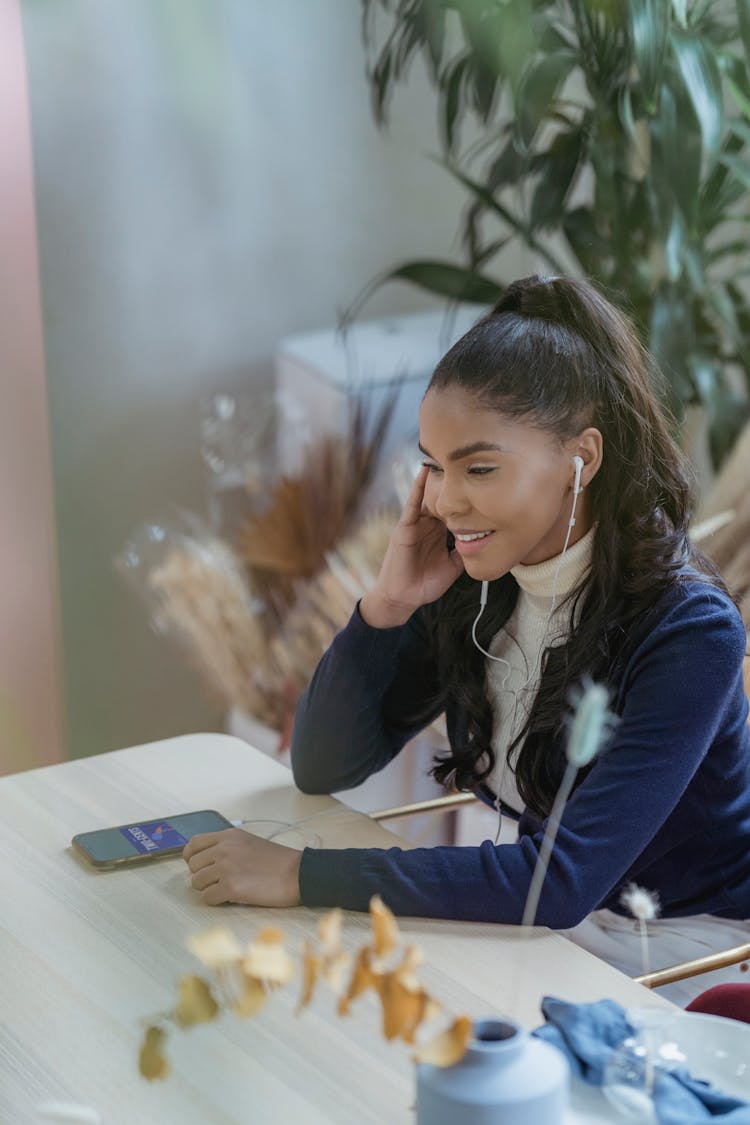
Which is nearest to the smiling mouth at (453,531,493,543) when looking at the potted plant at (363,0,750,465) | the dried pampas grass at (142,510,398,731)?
the potted plant at (363,0,750,465)

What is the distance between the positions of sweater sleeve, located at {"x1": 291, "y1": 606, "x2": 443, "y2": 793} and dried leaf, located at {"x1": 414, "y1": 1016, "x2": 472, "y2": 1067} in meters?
0.77

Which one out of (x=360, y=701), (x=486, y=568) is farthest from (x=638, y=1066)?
(x=360, y=701)

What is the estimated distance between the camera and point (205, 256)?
2.77 m

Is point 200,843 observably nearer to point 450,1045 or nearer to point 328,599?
point 450,1045

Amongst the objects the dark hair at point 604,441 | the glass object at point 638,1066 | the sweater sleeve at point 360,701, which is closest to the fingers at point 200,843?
the sweater sleeve at point 360,701

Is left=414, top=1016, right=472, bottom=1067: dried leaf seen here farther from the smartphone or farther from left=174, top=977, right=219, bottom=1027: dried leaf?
the smartphone

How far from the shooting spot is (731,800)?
1501mm

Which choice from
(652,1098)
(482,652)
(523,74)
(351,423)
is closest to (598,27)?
(523,74)

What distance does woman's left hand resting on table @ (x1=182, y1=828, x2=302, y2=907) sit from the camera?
1.30m

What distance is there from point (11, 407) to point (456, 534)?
1413 mm

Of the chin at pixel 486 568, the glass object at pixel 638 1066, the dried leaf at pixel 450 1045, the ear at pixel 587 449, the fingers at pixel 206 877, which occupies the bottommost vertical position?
the fingers at pixel 206 877

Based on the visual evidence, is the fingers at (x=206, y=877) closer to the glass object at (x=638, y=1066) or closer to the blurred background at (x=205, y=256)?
the glass object at (x=638, y=1066)

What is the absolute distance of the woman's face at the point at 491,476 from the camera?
1388mm

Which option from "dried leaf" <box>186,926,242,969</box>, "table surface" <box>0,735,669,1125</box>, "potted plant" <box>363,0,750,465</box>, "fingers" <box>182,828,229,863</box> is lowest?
"table surface" <box>0,735,669,1125</box>
